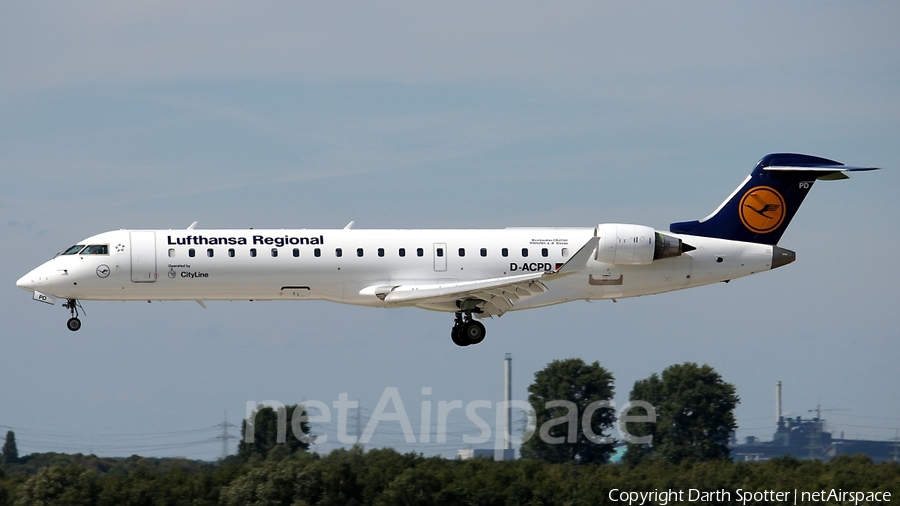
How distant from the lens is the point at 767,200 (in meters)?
38.1

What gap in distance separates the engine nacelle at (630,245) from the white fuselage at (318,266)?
1.81 ft

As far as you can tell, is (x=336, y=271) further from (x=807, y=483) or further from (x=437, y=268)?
(x=807, y=483)

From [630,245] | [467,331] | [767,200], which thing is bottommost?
[467,331]

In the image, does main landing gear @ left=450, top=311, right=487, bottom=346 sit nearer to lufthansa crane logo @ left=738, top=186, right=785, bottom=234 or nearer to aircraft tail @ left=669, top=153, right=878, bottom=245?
aircraft tail @ left=669, top=153, right=878, bottom=245

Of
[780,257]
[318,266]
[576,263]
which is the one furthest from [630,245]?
[318,266]

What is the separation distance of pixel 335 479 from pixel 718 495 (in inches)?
558

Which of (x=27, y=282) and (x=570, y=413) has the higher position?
(x=27, y=282)

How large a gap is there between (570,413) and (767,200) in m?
31.2

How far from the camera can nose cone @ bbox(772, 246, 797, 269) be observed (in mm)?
37312

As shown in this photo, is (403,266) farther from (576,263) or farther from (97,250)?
(97,250)

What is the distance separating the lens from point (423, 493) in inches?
1667

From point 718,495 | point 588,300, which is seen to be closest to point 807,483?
point 718,495

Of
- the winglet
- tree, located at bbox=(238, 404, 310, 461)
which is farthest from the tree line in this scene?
the winglet

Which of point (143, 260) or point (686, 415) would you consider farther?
point (686, 415)
